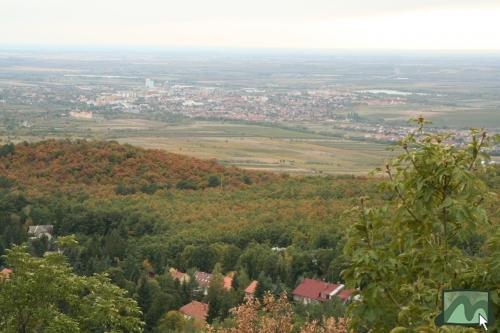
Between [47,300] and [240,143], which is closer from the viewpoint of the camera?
[47,300]

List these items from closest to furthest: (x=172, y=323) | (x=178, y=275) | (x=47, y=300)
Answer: (x=47, y=300)
(x=172, y=323)
(x=178, y=275)

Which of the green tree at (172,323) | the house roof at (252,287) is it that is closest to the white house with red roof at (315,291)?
the house roof at (252,287)

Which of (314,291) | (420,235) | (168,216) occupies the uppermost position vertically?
(420,235)

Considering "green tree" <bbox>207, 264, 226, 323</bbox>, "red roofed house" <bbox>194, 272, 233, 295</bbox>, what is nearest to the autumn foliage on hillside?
"red roofed house" <bbox>194, 272, 233, 295</bbox>

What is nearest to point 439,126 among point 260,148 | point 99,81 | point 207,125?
point 260,148

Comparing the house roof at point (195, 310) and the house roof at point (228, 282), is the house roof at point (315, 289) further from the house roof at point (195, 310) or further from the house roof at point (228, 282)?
the house roof at point (195, 310)

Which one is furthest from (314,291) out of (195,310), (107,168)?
(107,168)

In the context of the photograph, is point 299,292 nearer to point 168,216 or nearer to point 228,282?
point 228,282
